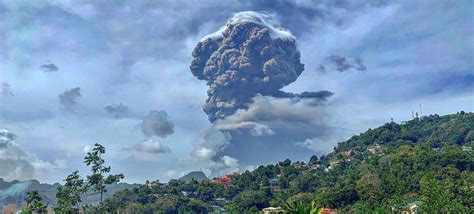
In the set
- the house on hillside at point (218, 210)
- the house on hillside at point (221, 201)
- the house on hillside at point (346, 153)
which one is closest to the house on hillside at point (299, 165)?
the house on hillside at point (346, 153)

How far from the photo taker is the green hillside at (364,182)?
8931 centimetres

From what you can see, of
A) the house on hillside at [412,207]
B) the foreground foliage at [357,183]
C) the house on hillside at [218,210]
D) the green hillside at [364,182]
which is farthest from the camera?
the house on hillside at [218,210]

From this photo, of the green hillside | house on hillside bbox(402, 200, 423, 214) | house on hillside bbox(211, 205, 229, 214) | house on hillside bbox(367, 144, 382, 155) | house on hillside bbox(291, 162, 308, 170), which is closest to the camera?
house on hillside bbox(402, 200, 423, 214)

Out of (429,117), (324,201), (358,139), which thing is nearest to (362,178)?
(324,201)

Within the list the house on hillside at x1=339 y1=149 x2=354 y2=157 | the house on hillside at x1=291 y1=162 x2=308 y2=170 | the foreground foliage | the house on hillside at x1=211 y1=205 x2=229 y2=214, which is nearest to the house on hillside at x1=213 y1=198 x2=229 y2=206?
the foreground foliage

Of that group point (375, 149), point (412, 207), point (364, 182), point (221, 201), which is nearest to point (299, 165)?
point (375, 149)

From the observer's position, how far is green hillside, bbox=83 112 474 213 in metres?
89.3

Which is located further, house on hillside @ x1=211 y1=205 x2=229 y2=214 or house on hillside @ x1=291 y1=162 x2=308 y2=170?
house on hillside @ x1=291 y1=162 x2=308 y2=170

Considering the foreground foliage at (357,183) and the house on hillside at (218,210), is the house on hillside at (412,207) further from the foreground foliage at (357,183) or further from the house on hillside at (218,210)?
the house on hillside at (218,210)

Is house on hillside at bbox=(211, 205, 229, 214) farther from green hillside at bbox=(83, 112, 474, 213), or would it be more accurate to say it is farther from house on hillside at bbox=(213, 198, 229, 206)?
house on hillside at bbox=(213, 198, 229, 206)

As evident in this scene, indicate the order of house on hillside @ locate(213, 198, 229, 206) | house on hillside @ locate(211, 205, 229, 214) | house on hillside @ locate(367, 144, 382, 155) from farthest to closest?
house on hillside @ locate(367, 144, 382, 155) < house on hillside @ locate(213, 198, 229, 206) < house on hillside @ locate(211, 205, 229, 214)

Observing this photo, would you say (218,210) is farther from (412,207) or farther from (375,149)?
(375,149)

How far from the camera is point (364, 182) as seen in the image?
361 feet

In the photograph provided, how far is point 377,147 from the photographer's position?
172000 millimetres
